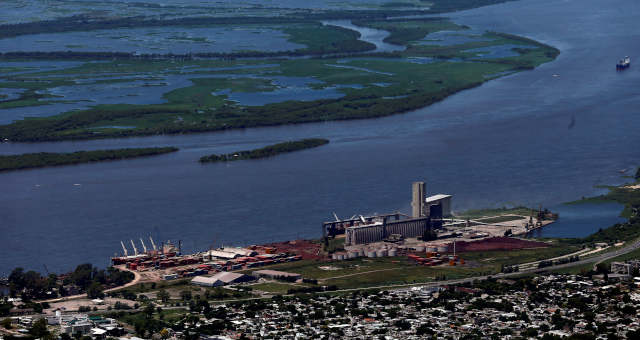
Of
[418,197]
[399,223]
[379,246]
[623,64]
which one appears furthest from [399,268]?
[623,64]

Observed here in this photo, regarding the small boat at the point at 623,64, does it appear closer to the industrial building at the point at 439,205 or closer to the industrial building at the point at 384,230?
the industrial building at the point at 439,205

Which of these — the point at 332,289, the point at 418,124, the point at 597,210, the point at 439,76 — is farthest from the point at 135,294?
the point at 439,76

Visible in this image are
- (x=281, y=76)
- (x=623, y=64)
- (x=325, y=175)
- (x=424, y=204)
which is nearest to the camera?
(x=424, y=204)

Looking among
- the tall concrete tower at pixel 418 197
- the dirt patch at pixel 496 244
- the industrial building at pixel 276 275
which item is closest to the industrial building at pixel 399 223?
the tall concrete tower at pixel 418 197

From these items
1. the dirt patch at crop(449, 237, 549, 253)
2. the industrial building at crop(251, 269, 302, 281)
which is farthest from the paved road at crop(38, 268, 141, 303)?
the dirt patch at crop(449, 237, 549, 253)

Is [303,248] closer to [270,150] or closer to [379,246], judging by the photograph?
[379,246]

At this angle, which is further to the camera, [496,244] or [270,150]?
[270,150]

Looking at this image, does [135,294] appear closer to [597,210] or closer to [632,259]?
[632,259]
